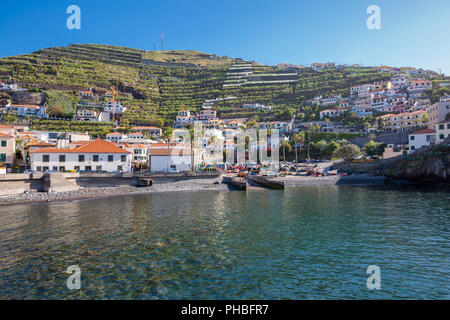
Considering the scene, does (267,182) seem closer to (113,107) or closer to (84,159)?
(84,159)

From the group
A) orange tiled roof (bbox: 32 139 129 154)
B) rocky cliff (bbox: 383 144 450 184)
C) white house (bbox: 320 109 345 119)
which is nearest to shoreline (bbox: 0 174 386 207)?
rocky cliff (bbox: 383 144 450 184)

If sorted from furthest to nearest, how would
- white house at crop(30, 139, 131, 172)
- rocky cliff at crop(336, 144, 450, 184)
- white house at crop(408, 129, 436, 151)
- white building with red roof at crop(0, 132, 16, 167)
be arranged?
white house at crop(408, 129, 436, 151) → rocky cliff at crop(336, 144, 450, 184) → white house at crop(30, 139, 131, 172) → white building with red roof at crop(0, 132, 16, 167)

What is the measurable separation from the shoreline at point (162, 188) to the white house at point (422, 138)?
14.5 metres

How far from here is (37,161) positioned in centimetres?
4941

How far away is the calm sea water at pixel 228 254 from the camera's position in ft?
38.5

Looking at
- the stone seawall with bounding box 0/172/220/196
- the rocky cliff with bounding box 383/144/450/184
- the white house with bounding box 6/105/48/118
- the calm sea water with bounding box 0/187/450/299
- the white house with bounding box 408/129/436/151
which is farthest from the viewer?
the white house with bounding box 6/105/48/118

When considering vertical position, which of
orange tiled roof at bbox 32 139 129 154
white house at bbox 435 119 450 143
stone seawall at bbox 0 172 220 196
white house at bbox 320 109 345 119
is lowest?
stone seawall at bbox 0 172 220 196

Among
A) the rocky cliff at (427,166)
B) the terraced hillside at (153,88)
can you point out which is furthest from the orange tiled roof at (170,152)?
the terraced hillside at (153,88)

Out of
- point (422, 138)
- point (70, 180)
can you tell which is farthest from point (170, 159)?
point (422, 138)

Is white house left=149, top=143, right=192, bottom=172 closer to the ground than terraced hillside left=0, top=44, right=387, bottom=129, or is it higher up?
closer to the ground

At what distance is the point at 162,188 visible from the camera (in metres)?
51.1

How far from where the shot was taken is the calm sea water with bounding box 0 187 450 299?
38.5ft

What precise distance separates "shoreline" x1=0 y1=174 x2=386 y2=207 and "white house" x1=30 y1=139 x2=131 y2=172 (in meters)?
6.58

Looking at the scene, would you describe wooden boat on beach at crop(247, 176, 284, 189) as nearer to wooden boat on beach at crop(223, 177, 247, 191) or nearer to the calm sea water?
wooden boat on beach at crop(223, 177, 247, 191)
